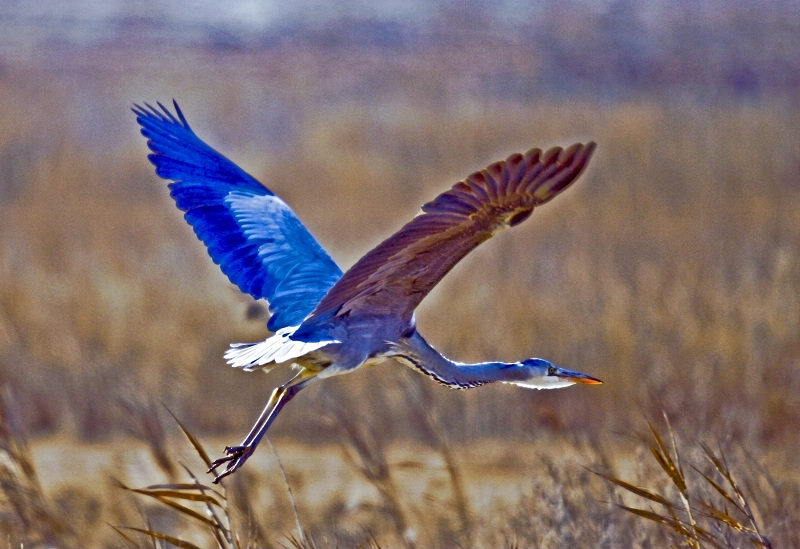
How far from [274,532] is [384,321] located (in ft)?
10.6

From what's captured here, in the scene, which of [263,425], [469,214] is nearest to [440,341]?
[263,425]

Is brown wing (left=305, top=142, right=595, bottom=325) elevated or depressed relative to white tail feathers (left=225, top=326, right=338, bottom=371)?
elevated

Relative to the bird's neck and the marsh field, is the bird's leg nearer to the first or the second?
the marsh field

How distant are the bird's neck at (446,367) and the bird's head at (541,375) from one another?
1.8 inches

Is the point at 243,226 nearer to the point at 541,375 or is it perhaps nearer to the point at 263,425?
the point at 263,425

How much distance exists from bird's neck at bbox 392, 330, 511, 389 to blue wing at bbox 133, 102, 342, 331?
19.5 inches

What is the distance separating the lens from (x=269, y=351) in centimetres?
473

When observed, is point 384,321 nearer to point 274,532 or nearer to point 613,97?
point 274,532

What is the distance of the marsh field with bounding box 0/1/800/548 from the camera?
18.9 ft

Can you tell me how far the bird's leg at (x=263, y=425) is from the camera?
467cm

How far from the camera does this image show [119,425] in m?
10.2

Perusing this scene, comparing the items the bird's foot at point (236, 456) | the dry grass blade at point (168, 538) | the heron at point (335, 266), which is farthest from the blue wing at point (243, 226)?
the dry grass blade at point (168, 538)

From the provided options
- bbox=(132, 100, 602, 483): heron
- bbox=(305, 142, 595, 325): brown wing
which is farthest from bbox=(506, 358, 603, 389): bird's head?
bbox=(305, 142, 595, 325): brown wing

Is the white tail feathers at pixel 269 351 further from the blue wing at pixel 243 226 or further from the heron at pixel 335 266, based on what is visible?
the blue wing at pixel 243 226
